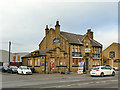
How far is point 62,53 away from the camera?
1420 inches

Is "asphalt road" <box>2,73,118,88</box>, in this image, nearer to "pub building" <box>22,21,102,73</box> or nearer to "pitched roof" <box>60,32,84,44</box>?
"pub building" <box>22,21,102,73</box>

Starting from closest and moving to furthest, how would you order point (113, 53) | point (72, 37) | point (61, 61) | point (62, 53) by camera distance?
point (61, 61), point (62, 53), point (72, 37), point (113, 53)

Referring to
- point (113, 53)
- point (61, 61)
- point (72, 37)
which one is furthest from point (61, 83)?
point (113, 53)

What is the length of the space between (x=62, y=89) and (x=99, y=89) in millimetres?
2595

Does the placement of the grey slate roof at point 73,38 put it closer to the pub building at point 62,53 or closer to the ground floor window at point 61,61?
the pub building at point 62,53

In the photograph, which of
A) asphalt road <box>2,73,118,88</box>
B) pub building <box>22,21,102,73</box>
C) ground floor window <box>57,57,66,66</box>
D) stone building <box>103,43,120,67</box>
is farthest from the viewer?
stone building <box>103,43,120,67</box>

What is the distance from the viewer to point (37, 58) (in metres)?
35.3

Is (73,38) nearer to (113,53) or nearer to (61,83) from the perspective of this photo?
(113,53)

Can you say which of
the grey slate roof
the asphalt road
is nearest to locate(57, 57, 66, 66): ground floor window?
the grey slate roof

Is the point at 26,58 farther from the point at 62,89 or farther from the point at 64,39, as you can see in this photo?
the point at 62,89

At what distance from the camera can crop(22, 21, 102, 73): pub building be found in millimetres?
33906

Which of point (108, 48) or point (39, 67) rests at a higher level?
point (108, 48)

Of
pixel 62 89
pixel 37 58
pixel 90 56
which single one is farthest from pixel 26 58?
pixel 62 89

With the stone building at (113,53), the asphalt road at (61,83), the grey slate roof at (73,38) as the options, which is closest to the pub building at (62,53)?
the grey slate roof at (73,38)
